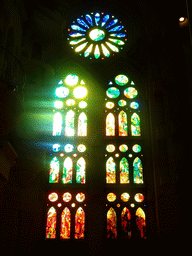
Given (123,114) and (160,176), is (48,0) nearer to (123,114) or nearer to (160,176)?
(123,114)

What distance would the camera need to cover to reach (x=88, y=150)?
973 centimetres

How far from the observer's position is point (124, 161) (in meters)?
9.72

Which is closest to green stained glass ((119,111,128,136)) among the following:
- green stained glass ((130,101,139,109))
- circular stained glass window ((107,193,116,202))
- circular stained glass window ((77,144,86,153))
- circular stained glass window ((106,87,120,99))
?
green stained glass ((130,101,139,109))

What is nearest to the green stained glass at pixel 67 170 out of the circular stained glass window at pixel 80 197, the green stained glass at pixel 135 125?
the circular stained glass window at pixel 80 197

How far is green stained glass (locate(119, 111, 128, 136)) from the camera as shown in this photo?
10141mm

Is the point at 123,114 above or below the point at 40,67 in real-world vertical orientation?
below

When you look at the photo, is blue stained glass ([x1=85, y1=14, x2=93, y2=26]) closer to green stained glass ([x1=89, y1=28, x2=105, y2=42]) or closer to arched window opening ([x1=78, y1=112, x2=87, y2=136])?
green stained glass ([x1=89, y1=28, x2=105, y2=42])

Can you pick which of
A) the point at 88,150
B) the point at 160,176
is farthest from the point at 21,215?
the point at 160,176

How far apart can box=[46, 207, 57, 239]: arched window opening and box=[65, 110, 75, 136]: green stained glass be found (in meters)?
2.19

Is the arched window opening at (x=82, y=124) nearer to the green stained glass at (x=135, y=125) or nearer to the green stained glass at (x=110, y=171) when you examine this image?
the green stained glass at (x=110, y=171)

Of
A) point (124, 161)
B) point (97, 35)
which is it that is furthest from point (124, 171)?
point (97, 35)

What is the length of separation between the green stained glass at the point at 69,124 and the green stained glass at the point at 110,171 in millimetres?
1332

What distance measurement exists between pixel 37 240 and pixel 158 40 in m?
6.14

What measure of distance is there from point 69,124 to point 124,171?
2082mm
